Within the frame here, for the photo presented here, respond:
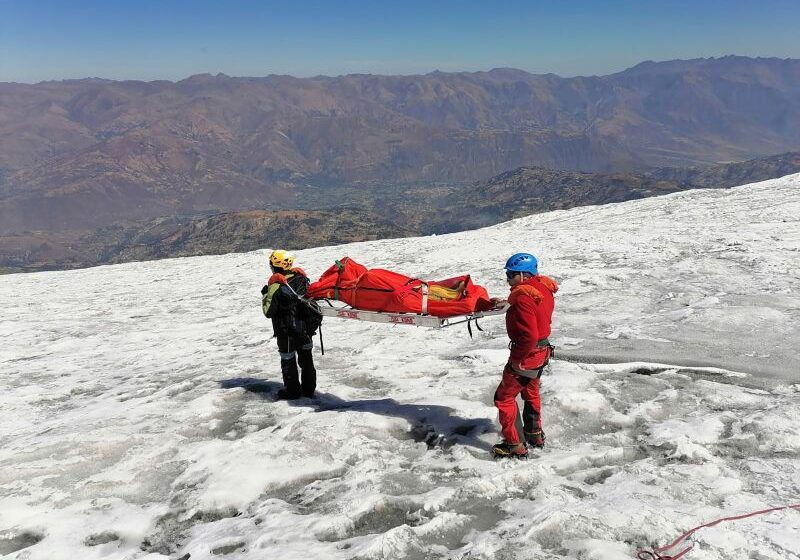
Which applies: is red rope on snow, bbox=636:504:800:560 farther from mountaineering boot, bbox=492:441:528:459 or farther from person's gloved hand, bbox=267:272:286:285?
person's gloved hand, bbox=267:272:286:285

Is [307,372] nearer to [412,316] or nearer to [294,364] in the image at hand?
[294,364]

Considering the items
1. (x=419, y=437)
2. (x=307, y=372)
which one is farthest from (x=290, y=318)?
(x=419, y=437)

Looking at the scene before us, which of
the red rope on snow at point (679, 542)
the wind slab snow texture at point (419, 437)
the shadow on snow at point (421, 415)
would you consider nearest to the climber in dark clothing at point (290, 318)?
the shadow on snow at point (421, 415)

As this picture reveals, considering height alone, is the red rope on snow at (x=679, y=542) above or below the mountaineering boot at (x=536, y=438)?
below

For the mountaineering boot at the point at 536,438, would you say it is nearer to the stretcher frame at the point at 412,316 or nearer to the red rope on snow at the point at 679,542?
the stretcher frame at the point at 412,316

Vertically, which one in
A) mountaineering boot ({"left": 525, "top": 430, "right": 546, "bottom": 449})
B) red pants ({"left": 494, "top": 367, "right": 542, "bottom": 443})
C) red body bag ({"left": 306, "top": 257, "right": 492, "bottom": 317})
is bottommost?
mountaineering boot ({"left": 525, "top": 430, "right": 546, "bottom": 449})

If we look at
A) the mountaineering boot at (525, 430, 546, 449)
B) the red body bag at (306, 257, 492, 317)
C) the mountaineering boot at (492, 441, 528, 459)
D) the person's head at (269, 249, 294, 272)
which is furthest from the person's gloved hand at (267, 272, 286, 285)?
the mountaineering boot at (525, 430, 546, 449)
